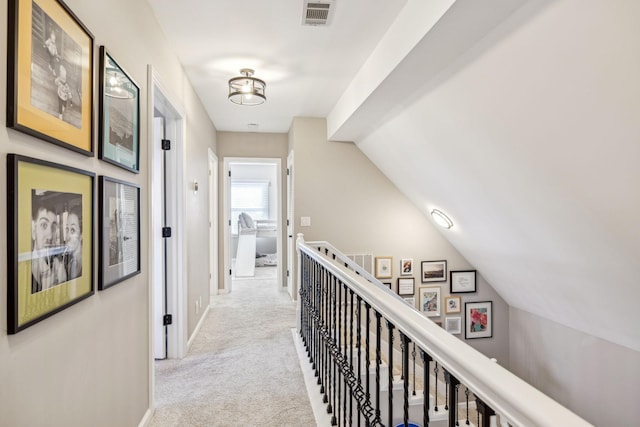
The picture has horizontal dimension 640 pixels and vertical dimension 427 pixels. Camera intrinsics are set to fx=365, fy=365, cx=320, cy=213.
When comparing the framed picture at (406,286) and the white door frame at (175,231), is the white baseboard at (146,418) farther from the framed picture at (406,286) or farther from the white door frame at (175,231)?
the framed picture at (406,286)

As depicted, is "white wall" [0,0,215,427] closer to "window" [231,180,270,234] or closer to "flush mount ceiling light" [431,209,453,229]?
"flush mount ceiling light" [431,209,453,229]

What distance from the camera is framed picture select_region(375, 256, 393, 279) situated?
457 centimetres

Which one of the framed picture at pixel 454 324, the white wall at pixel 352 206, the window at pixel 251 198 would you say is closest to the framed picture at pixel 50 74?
the white wall at pixel 352 206

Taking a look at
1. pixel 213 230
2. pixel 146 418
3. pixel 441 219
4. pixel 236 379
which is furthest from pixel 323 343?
pixel 213 230

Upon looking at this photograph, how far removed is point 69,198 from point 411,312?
1.16 metres

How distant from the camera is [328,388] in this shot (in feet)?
7.43

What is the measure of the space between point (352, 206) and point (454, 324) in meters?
2.09

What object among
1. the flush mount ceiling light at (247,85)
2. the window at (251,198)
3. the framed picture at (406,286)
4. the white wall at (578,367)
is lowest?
the white wall at (578,367)

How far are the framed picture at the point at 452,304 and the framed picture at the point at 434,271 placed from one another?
275 mm

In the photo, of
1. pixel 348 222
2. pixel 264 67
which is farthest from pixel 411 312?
pixel 348 222

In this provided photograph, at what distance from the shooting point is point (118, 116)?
1.64 metres

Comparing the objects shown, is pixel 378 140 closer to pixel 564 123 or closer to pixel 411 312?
pixel 564 123

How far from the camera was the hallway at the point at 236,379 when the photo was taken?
216cm

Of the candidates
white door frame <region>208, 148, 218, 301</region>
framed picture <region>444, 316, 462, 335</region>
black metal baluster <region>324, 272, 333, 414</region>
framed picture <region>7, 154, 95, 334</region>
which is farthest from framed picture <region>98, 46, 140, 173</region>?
framed picture <region>444, 316, 462, 335</region>
